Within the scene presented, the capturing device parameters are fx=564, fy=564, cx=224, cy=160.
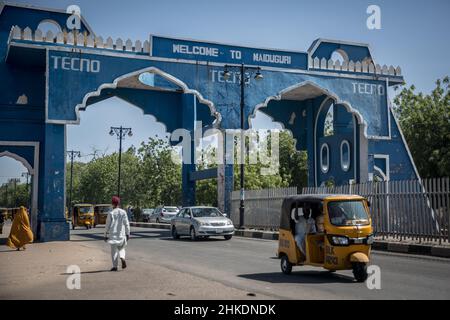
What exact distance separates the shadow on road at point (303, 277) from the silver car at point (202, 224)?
11268 mm

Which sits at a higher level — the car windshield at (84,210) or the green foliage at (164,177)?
the green foliage at (164,177)

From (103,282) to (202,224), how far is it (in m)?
12.9

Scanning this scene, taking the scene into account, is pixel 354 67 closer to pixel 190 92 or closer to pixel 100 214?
pixel 190 92

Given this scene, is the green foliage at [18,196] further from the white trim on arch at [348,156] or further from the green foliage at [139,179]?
the white trim on arch at [348,156]

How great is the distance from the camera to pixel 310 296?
27.5ft

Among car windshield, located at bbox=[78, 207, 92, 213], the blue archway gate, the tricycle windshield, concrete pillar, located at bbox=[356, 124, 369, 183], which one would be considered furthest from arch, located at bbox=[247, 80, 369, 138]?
car windshield, located at bbox=[78, 207, 92, 213]

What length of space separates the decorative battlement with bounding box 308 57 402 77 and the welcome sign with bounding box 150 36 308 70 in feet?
2.33

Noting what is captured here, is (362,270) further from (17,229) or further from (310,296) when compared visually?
(17,229)

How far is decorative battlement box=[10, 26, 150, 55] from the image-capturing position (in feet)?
74.0

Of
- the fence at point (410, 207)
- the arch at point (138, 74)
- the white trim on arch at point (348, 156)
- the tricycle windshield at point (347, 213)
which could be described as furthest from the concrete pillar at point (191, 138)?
the tricycle windshield at point (347, 213)

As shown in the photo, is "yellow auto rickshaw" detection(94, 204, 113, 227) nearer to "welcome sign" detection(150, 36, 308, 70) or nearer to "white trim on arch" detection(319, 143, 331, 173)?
"white trim on arch" detection(319, 143, 331, 173)

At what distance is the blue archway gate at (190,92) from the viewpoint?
23125 millimetres

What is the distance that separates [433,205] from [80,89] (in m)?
14.7

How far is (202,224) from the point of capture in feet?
75.0
